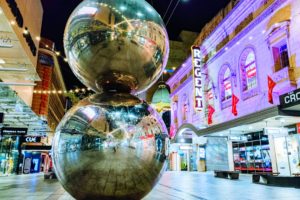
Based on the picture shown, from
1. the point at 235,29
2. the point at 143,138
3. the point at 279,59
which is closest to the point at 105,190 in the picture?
the point at 143,138

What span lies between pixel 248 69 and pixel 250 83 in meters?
0.97

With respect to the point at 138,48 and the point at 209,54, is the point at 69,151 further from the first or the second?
the point at 209,54

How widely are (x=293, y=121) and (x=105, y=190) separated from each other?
14568mm

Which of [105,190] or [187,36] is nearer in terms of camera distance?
[105,190]

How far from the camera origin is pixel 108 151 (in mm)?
1600

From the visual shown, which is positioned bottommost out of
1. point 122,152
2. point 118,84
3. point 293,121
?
point 122,152

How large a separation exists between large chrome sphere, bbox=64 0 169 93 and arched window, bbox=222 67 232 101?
54.4 ft

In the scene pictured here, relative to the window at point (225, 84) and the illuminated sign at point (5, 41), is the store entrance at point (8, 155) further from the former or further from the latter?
the window at point (225, 84)

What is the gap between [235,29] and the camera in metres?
16.8

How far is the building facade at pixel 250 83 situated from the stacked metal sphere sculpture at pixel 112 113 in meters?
11.1

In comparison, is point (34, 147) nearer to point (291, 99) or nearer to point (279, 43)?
point (279, 43)

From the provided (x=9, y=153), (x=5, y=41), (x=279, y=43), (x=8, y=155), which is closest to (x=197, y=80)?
(x=279, y=43)

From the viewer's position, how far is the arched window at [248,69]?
1521 centimetres

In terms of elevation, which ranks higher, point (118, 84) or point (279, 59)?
point (279, 59)
